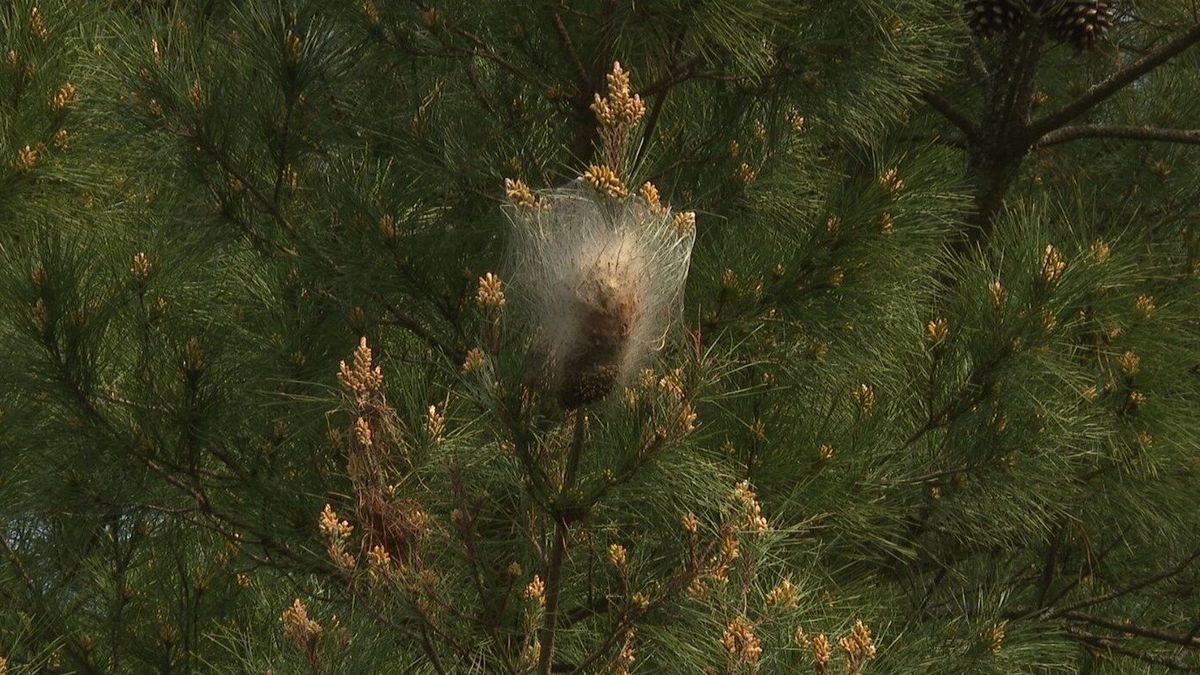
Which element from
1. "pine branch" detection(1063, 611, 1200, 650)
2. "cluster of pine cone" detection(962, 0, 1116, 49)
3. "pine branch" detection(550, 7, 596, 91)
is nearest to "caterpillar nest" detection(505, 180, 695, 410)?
"pine branch" detection(550, 7, 596, 91)

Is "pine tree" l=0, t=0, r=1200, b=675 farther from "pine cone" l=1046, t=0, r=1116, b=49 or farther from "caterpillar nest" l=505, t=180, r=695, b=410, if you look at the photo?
"caterpillar nest" l=505, t=180, r=695, b=410

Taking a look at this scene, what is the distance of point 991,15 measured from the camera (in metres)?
3.72

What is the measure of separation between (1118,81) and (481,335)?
1.67 metres

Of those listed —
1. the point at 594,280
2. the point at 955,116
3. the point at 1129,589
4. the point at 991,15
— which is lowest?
the point at 1129,589

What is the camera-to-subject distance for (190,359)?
3.08 metres

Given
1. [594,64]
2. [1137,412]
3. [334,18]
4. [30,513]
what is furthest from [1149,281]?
[30,513]

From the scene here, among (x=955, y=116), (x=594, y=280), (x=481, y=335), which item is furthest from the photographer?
(x=955, y=116)

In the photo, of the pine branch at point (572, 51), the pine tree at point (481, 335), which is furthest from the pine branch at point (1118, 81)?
the pine branch at point (572, 51)

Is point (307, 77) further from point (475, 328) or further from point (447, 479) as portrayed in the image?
point (447, 479)

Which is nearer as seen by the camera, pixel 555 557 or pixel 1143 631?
pixel 555 557

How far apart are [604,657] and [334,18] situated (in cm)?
117

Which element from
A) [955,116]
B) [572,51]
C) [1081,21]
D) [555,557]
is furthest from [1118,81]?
[555,557]

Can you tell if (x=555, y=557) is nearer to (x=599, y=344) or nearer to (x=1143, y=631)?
(x=599, y=344)

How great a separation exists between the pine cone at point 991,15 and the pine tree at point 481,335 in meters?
0.01
